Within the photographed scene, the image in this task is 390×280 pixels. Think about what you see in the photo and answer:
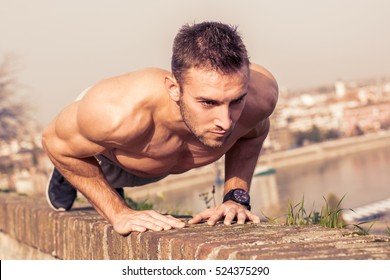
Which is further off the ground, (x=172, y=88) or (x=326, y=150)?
(x=172, y=88)

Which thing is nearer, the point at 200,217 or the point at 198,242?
the point at 198,242

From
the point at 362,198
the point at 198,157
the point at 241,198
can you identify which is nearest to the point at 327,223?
the point at 241,198

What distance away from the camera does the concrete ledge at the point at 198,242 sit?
2.29 meters

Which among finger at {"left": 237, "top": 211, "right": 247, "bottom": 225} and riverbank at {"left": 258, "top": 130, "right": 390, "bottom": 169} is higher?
finger at {"left": 237, "top": 211, "right": 247, "bottom": 225}

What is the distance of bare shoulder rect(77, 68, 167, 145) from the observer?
3.09m

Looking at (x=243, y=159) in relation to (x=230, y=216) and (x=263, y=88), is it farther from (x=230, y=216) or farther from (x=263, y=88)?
(x=230, y=216)

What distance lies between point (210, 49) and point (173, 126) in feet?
1.88

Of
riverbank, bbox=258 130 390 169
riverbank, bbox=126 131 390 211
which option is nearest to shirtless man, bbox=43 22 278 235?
riverbank, bbox=126 131 390 211

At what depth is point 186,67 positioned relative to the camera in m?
2.81

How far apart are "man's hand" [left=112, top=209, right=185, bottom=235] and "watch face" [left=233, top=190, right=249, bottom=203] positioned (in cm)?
46

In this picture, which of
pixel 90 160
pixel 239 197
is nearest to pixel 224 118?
pixel 239 197

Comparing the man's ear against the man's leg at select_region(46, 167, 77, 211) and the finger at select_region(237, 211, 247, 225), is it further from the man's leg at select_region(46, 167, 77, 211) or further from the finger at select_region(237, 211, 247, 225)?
the man's leg at select_region(46, 167, 77, 211)

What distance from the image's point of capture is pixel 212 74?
2.71m

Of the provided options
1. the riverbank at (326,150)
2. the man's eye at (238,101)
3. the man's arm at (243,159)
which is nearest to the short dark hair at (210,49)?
the man's eye at (238,101)
